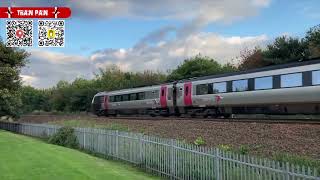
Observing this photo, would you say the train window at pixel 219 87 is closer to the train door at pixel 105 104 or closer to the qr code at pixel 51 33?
the qr code at pixel 51 33

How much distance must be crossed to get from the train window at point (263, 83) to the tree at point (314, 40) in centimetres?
1906

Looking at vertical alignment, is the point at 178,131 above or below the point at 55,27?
below

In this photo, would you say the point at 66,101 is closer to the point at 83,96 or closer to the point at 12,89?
the point at 83,96

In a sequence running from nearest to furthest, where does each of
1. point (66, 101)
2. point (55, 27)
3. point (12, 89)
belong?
point (55, 27) → point (12, 89) → point (66, 101)

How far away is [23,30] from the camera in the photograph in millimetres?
22953

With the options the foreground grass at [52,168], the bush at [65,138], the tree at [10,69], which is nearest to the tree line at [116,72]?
the tree at [10,69]

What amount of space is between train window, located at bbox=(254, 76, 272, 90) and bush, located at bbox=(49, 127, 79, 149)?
10320 millimetres

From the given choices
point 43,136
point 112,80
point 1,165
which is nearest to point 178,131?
point 1,165

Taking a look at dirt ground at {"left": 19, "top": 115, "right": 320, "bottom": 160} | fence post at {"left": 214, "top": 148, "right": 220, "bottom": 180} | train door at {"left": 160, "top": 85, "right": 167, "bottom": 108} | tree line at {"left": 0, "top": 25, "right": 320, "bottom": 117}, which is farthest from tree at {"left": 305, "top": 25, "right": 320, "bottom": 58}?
fence post at {"left": 214, "top": 148, "right": 220, "bottom": 180}

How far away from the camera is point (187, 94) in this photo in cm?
3941

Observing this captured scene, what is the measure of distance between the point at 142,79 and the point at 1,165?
80.1 meters

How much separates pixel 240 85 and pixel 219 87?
9.34 ft

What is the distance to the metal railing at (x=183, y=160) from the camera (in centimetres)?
1071

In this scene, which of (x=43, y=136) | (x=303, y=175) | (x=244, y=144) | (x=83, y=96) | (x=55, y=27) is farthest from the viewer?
(x=83, y=96)
